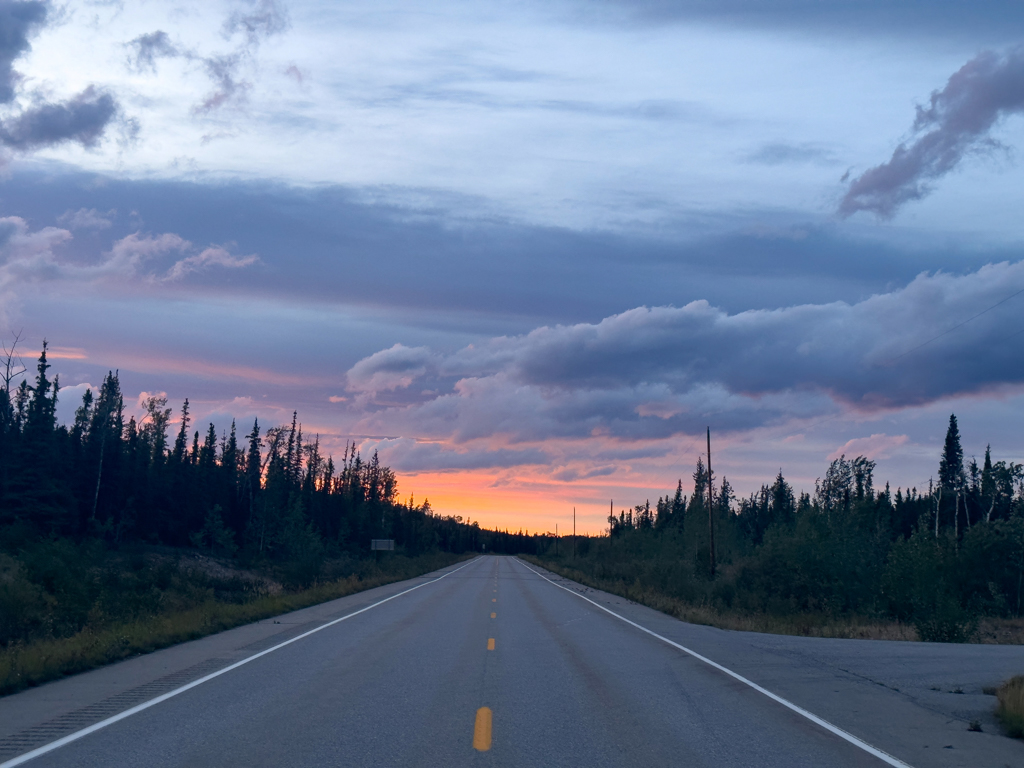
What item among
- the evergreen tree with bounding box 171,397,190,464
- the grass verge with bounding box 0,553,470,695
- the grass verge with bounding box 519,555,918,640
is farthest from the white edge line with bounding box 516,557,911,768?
the evergreen tree with bounding box 171,397,190,464

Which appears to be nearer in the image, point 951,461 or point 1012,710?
point 1012,710

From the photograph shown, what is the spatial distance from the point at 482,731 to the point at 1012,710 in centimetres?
630

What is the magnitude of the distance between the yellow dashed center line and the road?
0.03 m

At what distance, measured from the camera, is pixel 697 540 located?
5981 centimetres

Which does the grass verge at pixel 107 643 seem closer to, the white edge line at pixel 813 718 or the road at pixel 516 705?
the road at pixel 516 705

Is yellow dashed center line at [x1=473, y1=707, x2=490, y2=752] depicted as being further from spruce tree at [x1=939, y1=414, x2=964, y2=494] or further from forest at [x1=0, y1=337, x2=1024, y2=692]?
spruce tree at [x1=939, y1=414, x2=964, y2=494]

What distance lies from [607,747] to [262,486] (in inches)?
4960

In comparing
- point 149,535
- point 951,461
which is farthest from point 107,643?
point 951,461

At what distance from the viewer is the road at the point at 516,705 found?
25.8 ft

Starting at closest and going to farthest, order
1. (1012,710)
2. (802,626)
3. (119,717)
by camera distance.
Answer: (119,717), (1012,710), (802,626)

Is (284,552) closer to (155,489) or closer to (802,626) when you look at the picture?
(155,489)

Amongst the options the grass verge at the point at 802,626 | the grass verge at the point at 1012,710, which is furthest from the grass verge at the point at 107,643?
the grass verge at the point at 802,626

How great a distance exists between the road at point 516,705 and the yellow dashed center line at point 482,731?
0.10 feet

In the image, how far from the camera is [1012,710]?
32.3ft
